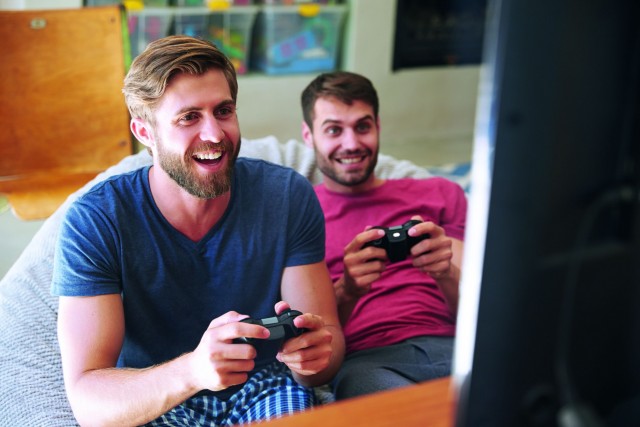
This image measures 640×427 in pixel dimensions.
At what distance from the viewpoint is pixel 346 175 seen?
5.24 ft

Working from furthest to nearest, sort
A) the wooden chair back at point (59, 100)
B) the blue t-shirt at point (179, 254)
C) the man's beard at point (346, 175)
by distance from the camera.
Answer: the wooden chair back at point (59, 100) → the man's beard at point (346, 175) → the blue t-shirt at point (179, 254)

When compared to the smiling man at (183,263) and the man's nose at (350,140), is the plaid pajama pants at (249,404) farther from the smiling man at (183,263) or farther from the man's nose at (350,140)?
the man's nose at (350,140)

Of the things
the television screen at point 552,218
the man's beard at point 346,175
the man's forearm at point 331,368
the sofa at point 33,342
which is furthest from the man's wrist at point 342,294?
the television screen at point 552,218

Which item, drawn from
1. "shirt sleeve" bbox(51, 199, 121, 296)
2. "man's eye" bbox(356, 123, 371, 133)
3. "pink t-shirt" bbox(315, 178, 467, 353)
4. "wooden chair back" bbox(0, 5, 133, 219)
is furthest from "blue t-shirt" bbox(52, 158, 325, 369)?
"wooden chair back" bbox(0, 5, 133, 219)

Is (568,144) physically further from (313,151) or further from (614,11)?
(313,151)

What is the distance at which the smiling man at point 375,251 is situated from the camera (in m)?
1.33

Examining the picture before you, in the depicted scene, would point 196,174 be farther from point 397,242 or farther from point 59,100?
point 59,100

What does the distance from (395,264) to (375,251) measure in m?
0.23

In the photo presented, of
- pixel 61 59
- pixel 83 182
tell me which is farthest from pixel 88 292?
pixel 61 59

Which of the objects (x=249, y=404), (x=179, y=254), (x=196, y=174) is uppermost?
(x=196, y=174)

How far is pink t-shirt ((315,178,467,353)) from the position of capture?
147 centimetres

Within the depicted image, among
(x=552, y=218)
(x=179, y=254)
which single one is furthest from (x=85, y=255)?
(x=552, y=218)

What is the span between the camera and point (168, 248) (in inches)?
46.7

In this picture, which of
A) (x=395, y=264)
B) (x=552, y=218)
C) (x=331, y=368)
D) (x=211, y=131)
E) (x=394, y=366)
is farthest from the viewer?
(x=395, y=264)
